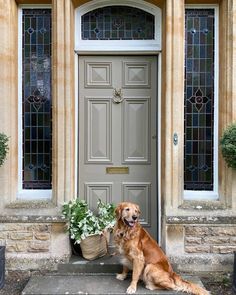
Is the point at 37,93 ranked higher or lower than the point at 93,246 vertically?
higher

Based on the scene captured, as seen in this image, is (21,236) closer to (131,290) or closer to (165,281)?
(131,290)

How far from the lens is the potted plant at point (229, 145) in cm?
430

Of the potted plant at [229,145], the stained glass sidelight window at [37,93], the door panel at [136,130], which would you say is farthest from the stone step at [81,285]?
the door panel at [136,130]

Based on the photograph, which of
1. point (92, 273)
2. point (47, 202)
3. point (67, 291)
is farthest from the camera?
point (47, 202)

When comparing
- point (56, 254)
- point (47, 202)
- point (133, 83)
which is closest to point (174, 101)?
point (133, 83)

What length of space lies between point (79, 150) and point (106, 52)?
4.34 ft

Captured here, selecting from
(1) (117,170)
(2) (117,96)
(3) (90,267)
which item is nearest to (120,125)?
(2) (117,96)

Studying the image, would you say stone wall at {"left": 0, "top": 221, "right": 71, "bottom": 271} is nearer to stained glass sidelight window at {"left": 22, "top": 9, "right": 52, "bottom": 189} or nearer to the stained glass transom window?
stained glass sidelight window at {"left": 22, "top": 9, "right": 52, "bottom": 189}

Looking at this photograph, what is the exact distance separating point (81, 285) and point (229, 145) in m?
2.25

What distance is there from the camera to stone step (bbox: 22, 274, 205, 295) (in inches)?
156

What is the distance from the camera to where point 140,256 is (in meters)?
3.93

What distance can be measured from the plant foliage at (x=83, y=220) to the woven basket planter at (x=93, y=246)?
81 millimetres

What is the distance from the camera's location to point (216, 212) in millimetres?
4613

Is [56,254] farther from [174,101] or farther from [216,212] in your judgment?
[174,101]
